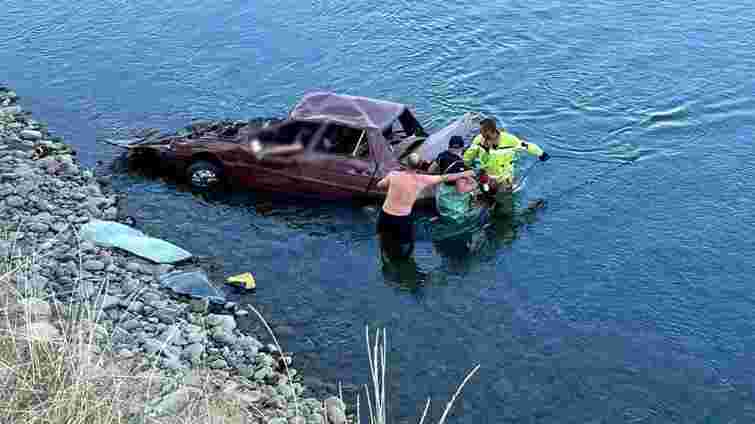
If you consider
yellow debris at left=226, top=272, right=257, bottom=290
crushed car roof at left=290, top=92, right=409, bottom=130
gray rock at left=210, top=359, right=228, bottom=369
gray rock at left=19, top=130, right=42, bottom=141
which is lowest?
yellow debris at left=226, top=272, right=257, bottom=290

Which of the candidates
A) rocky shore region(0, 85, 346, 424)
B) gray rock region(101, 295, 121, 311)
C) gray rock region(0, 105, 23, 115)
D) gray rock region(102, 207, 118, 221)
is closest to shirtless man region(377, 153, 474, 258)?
rocky shore region(0, 85, 346, 424)

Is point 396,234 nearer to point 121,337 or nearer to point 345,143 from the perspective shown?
point 345,143

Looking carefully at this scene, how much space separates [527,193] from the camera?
14.6 metres

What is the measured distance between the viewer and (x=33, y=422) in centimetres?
620

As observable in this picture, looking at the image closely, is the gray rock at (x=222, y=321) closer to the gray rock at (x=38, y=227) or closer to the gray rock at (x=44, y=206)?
the gray rock at (x=38, y=227)

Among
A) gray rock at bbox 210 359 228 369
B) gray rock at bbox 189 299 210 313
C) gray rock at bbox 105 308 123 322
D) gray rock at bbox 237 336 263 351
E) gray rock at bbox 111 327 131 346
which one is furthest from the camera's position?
gray rock at bbox 189 299 210 313

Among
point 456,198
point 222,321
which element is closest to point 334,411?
point 222,321

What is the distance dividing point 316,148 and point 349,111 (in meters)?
0.76

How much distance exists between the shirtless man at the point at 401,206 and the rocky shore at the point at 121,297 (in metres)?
2.49

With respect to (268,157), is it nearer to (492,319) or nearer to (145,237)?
(145,237)

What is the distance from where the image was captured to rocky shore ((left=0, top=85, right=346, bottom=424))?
9828 millimetres

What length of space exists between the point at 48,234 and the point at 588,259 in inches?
304

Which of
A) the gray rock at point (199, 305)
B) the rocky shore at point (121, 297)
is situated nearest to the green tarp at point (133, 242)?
the rocky shore at point (121, 297)

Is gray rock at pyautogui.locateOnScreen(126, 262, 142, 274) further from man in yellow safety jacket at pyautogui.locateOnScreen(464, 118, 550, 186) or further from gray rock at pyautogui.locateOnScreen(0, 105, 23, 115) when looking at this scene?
gray rock at pyautogui.locateOnScreen(0, 105, 23, 115)
